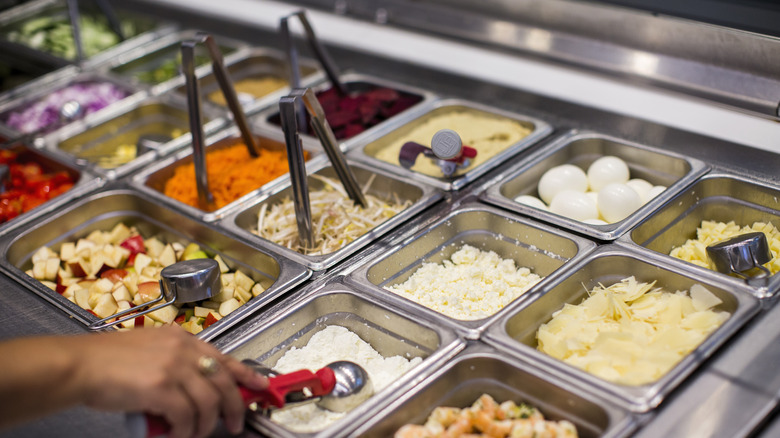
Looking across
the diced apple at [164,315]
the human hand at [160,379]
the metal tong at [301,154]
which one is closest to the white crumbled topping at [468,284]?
the metal tong at [301,154]

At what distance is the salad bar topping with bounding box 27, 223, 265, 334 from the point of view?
79.0 inches

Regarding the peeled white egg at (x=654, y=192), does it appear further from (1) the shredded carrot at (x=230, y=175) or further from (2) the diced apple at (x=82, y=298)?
(2) the diced apple at (x=82, y=298)

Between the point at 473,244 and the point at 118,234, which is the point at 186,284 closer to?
the point at 118,234

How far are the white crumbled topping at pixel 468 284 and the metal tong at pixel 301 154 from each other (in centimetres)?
32

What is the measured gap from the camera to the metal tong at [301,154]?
6.31 feet

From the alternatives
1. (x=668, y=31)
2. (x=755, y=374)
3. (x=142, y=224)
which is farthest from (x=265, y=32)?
(x=755, y=374)

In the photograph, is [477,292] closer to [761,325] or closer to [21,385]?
[761,325]

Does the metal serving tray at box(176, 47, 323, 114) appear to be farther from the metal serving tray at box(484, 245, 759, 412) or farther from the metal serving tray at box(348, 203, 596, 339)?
the metal serving tray at box(484, 245, 759, 412)

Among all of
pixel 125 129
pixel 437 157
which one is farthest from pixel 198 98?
pixel 125 129

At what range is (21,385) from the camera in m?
1.12

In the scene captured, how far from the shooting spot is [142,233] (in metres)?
2.49

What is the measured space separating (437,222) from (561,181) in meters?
0.42

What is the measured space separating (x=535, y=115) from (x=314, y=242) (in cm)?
94

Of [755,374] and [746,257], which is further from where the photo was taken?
[746,257]
